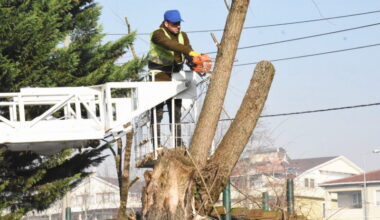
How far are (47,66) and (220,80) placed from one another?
9.34 metres

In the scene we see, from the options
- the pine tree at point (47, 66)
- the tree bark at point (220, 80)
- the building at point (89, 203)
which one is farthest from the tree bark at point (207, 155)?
the pine tree at point (47, 66)

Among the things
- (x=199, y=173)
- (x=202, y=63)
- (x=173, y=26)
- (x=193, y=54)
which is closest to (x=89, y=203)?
(x=173, y=26)

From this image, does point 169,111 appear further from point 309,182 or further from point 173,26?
point 309,182

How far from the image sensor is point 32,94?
39.9ft

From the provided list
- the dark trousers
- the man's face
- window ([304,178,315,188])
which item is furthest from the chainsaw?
window ([304,178,315,188])

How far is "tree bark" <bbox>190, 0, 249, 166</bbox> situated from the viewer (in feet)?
32.8

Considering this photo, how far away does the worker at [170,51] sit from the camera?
10.9 metres

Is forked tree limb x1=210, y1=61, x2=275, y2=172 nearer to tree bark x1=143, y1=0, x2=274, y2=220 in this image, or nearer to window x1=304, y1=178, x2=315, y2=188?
tree bark x1=143, y1=0, x2=274, y2=220

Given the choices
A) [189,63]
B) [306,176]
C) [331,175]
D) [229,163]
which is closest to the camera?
[229,163]

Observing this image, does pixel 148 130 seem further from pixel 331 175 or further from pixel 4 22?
pixel 331 175

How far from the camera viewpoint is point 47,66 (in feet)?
61.5

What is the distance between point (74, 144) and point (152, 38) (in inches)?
88.5

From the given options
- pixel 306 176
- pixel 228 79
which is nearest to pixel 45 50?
pixel 228 79

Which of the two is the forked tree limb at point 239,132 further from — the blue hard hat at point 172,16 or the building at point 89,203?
the building at point 89,203
